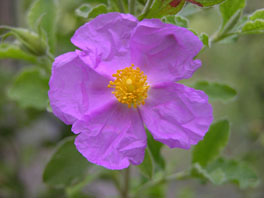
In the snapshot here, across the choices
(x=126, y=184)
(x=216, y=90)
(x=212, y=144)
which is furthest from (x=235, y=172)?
(x=126, y=184)

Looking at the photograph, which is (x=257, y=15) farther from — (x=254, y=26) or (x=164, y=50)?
(x=164, y=50)

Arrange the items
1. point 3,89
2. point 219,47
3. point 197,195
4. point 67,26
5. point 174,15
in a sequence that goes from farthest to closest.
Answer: point 219,47, point 197,195, point 3,89, point 67,26, point 174,15

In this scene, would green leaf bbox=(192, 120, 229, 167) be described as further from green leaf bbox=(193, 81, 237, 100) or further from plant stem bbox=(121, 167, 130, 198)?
plant stem bbox=(121, 167, 130, 198)

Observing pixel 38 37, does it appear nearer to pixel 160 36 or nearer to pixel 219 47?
pixel 160 36

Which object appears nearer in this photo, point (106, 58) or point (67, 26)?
point (106, 58)

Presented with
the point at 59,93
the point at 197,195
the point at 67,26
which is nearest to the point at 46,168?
the point at 59,93

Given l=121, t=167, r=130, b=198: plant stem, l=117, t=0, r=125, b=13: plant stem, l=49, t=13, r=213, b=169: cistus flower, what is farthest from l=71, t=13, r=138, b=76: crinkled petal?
l=121, t=167, r=130, b=198: plant stem

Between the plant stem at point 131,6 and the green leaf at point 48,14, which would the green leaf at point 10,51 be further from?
the plant stem at point 131,6

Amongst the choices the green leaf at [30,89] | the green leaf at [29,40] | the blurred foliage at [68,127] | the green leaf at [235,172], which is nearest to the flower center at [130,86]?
the blurred foliage at [68,127]
